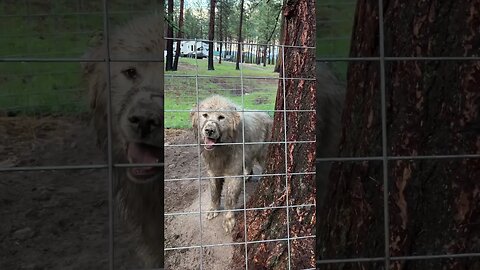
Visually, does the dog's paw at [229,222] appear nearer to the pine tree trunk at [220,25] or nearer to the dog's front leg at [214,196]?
the dog's front leg at [214,196]

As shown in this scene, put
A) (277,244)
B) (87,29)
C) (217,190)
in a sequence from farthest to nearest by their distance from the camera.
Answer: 1. (217,190)
2. (277,244)
3. (87,29)

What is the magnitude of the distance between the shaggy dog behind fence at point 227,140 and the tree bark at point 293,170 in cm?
14

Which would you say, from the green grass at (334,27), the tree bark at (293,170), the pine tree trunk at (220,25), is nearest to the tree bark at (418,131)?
the green grass at (334,27)

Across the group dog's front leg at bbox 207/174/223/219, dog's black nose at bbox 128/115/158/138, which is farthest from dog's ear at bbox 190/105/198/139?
dog's black nose at bbox 128/115/158/138

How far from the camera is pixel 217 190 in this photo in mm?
2148

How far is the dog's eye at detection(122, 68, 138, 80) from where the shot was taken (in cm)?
50

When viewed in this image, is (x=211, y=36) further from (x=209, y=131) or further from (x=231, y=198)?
(x=231, y=198)

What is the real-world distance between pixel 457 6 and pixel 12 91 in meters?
0.52

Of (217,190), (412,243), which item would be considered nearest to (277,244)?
(217,190)

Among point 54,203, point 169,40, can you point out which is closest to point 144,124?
point 54,203

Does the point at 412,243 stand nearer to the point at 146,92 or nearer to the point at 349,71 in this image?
the point at 349,71

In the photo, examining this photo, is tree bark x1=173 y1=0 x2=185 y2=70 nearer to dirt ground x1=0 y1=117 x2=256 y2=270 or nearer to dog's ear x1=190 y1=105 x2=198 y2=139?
dog's ear x1=190 y1=105 x2=198 y2=139

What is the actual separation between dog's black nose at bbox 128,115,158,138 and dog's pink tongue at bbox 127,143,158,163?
0.02m

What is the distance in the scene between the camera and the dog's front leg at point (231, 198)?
203 centimetres
